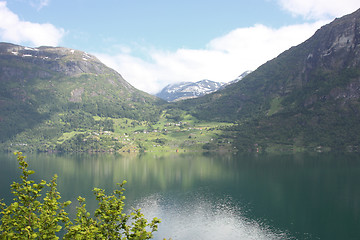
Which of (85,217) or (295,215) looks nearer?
(85,217)

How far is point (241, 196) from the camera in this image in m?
121

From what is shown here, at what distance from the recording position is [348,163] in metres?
186

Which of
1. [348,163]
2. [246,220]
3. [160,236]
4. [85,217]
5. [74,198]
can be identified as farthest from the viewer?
[348,163]

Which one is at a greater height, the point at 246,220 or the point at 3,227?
the point at 3,227

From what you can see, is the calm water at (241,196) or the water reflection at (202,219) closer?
the water reflection at (202,219)

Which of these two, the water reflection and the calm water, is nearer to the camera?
the water reflection

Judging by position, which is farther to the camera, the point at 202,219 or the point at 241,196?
the point at 241,196

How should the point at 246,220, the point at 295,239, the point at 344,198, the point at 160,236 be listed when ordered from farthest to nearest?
the point at 344,198 < the point at 246,220 < the point at 160,236 < the point at 295,239

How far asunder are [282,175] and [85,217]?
14934 cm

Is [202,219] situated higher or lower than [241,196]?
lower

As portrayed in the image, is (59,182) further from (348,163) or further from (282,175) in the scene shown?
(348,163)

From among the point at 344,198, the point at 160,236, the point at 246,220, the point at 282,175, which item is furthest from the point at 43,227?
the point at 282,175

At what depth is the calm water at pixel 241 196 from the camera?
274 feet

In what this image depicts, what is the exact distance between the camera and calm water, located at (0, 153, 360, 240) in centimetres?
8344
